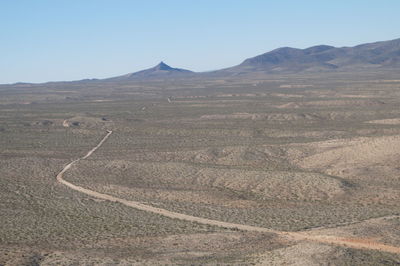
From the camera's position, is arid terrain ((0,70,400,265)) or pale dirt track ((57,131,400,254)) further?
arid terrain ((0,70,400,265))

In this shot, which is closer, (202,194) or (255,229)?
(255,229)

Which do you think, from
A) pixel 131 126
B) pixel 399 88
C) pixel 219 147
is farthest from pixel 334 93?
pixel 219 147

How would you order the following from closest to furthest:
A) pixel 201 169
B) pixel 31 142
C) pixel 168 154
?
1. pixel 201 169
2. pixel 168 154
3. pixel 31 142

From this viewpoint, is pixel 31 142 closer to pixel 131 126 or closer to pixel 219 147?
pixel 131 126

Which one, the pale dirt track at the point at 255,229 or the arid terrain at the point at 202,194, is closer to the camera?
the pale dirt track at the point at 255,229

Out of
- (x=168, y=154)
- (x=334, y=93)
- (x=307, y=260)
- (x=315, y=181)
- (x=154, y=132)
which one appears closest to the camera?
(x=307, y=260)

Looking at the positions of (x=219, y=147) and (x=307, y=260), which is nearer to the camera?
(x=307, y=260)
